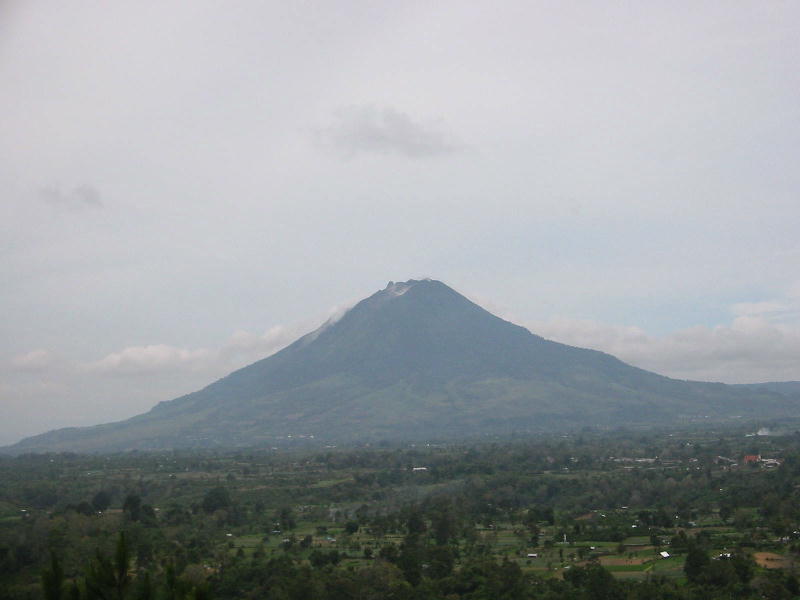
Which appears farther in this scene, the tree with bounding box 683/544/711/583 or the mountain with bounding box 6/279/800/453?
the mountain with bounding box 6/279/800/453

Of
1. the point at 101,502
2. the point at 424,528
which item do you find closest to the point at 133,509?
the point at 101,502

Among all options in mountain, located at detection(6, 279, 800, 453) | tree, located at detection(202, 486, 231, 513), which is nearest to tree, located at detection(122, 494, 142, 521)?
tree, located at detection(202, 486, 231, 513)

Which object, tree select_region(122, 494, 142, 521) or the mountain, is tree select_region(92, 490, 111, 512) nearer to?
tree select_region(122, 494, 142, 521)

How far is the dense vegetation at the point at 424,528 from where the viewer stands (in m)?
35.0

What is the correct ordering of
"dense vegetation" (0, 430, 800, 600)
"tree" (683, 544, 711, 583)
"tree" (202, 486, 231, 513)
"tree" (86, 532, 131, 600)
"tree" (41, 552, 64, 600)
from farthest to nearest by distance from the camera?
"tree" (202, 486, 231, 513) → "tree" (683, 544, 711, 583) → "dense vegetation" (0, 430, 800, 600) → "tree" (86, 532, 131, 600) → "tree" (41, 552, 64, 600)

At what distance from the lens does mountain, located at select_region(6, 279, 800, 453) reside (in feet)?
527

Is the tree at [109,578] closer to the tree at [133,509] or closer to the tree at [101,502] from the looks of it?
the tree at [133,509]

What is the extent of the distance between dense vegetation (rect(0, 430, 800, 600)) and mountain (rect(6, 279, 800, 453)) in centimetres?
6475

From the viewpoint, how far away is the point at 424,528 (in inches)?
2009

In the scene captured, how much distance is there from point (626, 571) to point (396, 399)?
447ft

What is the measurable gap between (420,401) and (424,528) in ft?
405

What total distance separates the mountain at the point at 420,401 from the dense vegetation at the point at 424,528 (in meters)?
64.8

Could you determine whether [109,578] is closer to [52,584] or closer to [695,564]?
[52,584]

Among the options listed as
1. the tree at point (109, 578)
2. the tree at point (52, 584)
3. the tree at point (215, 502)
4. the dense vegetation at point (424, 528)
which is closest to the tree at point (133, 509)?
the dense vegetation at point (424, 528)
